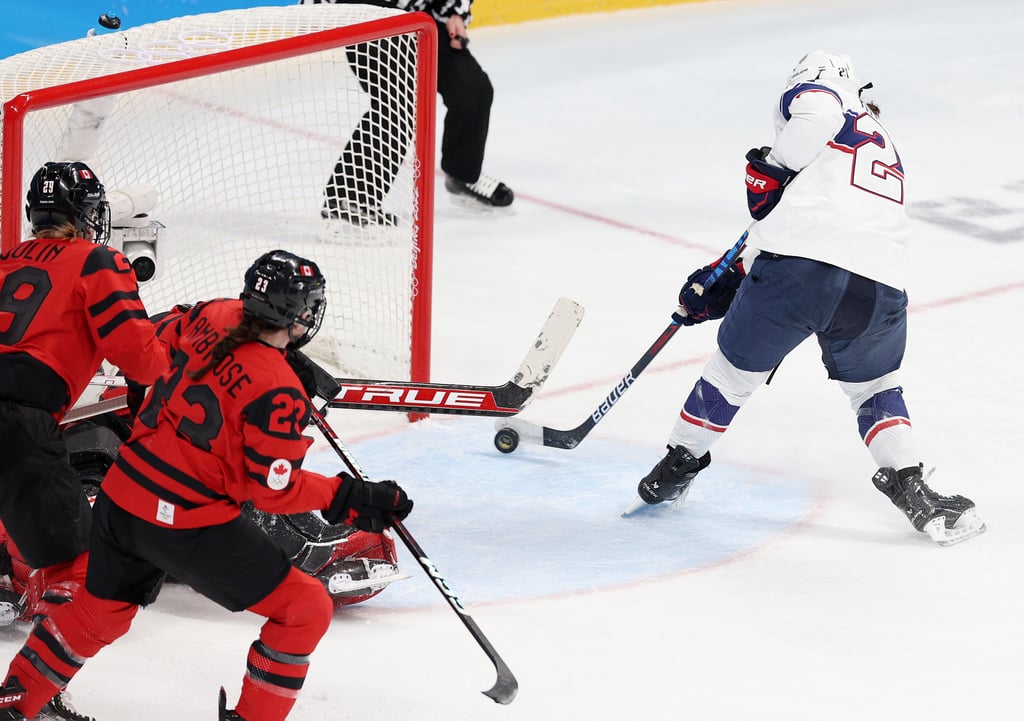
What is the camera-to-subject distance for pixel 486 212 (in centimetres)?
580

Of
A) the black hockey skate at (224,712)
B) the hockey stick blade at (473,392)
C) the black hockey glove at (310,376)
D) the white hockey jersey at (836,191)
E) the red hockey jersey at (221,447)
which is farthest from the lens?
the hockey stick blade at (473,392)

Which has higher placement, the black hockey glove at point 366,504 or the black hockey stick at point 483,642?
the black hockey glove at point 366,504

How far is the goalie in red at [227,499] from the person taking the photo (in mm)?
2236

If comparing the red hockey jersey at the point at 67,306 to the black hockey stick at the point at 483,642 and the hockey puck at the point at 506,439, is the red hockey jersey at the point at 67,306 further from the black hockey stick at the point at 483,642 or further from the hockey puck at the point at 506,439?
the hockey puck at the point at 506,439

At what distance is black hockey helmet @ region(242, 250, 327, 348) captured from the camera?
2.24 meters

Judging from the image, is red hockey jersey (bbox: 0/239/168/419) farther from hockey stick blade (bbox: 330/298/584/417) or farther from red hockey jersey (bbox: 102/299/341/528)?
hockey stick blade (bbox: 330/298/584/417)

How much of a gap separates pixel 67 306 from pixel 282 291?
521 millimetres

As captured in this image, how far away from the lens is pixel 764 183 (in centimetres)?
313

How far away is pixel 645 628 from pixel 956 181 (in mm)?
3910

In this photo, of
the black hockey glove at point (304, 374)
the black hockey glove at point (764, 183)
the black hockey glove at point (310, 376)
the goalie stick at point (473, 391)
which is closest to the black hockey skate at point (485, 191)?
the goalie stick at point (473, 391)

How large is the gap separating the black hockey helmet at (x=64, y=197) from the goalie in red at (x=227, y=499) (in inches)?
15.8

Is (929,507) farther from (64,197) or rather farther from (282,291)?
(64,197)

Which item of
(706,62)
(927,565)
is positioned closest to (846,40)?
(706,62)

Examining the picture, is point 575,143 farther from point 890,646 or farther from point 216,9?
point 890,646
